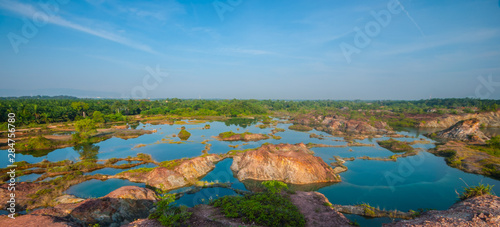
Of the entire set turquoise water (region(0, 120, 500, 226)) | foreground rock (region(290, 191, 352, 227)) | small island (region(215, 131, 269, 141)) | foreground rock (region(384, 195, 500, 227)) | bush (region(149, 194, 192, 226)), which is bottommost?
turquoise water (region(0, 120, 500, 226))

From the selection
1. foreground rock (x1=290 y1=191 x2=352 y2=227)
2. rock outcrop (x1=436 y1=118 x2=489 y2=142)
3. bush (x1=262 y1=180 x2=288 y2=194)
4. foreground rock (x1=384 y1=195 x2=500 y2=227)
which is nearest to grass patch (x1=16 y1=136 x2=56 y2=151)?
bush (x1=262 y1=180 x2=288 y2=194)

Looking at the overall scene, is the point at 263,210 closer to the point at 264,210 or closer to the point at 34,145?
the point at 264,210

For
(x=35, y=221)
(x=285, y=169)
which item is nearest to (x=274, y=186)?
(x=285, y=169)

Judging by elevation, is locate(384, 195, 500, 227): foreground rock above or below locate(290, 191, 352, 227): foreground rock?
above

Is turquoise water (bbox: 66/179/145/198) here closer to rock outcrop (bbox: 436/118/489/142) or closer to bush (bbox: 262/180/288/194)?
bush (bbox: 262/180/288/194)

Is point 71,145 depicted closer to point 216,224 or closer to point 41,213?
point 41,213

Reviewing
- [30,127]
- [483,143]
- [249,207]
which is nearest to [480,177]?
[483,143]
